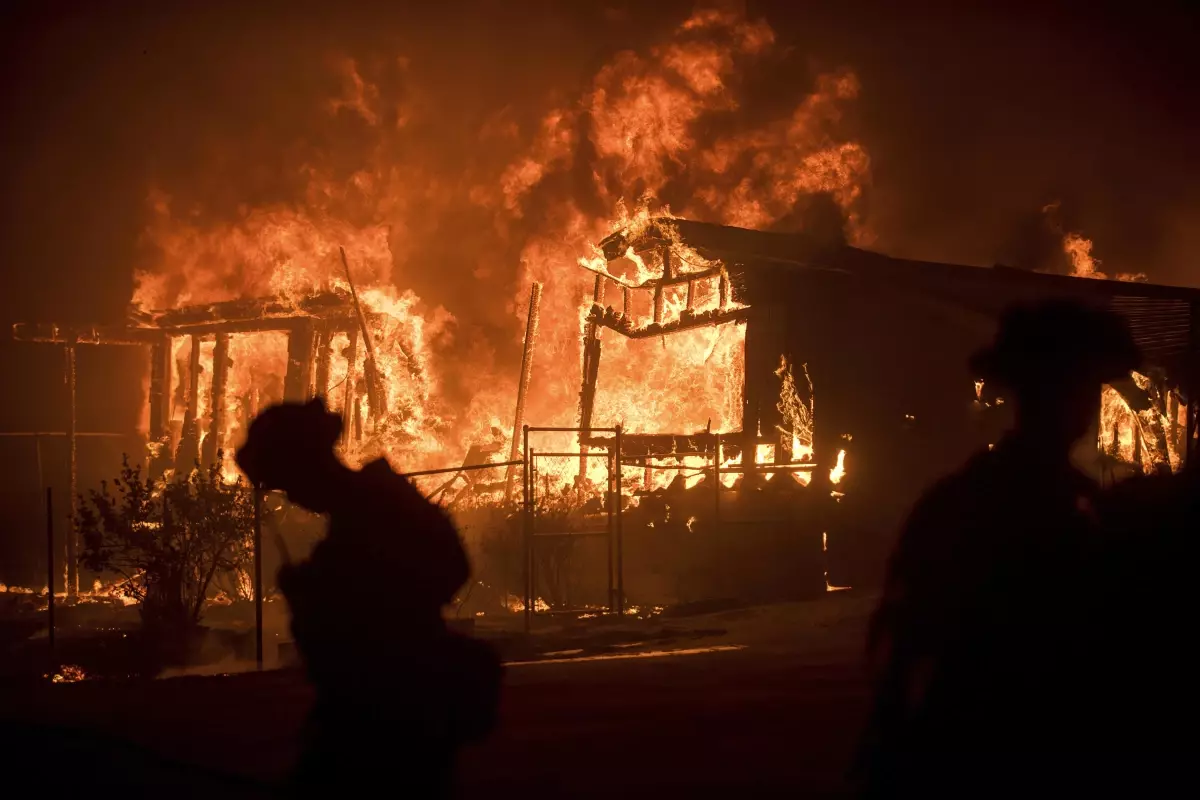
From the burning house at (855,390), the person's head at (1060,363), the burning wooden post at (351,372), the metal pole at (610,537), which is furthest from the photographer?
the burning wooden post at (351,372)

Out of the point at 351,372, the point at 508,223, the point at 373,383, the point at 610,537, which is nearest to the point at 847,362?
the point at 610,537

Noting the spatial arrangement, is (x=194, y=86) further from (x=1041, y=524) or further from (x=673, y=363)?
(x=1041, y=524)

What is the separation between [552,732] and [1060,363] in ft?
11.4

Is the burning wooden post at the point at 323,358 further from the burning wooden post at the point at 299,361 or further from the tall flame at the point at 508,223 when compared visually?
the burning wooden post at the point at 299,361

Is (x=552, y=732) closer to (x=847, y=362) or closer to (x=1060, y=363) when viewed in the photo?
(x=1060, y=363)

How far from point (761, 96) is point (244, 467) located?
93.3 feet

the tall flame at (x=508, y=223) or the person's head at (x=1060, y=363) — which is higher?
the tall flame at (x=508, y=223)

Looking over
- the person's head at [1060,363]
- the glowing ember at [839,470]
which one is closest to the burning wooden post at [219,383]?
the glowing ember at [839,470]

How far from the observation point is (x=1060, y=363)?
298 centimetres

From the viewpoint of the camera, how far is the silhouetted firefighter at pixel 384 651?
3.01m

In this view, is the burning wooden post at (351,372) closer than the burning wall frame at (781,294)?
No

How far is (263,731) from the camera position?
591 centimetres

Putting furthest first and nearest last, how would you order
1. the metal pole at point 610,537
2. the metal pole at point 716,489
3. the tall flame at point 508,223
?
the tall flame at point 508,223 < the metal pole at point 716,489 < the metal pole at point 610,537

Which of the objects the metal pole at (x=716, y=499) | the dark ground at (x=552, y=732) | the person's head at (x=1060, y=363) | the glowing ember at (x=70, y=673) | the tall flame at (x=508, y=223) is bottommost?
the glowing ember at (x=70, y=673)
